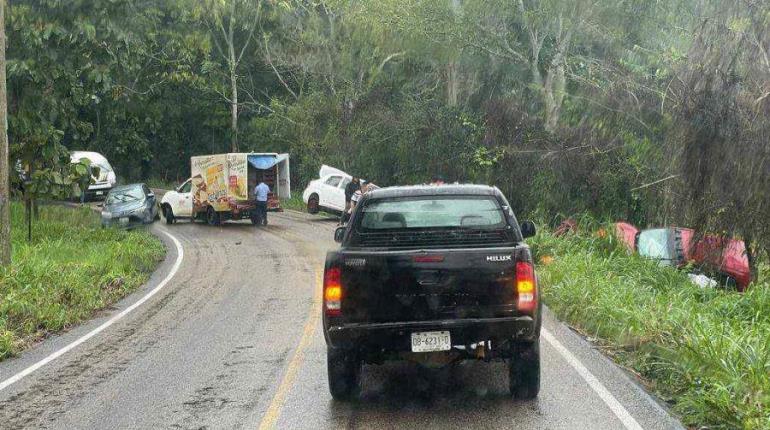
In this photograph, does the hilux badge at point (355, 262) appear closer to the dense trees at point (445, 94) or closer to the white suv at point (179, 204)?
the dense trees at point (445, 94)

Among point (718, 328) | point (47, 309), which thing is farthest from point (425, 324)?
point (47, 309)

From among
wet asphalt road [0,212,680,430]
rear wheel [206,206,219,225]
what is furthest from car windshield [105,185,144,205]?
wet asphalt road [0,212,680,430]

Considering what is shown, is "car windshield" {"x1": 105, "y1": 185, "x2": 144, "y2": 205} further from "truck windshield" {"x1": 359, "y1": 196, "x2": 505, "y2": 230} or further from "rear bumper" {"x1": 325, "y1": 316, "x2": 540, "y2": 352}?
"rear bumper" {"x1": 325, "y1": 316, "x2": 540, "y2": 352}

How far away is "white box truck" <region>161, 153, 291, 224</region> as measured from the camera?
32.7 m

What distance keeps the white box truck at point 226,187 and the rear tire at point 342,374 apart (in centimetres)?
2479

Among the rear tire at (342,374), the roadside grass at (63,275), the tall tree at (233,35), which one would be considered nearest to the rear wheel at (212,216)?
the roadside grass at (63,275)

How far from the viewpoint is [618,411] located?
7641mm

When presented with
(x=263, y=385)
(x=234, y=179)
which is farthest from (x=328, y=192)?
(x=263, y=385)

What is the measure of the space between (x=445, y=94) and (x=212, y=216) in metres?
11.8

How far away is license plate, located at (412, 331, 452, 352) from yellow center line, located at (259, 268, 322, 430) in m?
1.29

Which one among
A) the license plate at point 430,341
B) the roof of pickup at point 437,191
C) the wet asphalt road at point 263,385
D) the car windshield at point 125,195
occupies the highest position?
the roof of pickup at point 437,191

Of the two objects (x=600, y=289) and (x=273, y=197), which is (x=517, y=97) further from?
(x=600, y=289)

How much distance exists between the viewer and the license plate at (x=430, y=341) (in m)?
7.49

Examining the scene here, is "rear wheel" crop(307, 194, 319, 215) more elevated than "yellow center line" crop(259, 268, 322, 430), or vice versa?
"rear wheel" crop(307, 194, 319, 215)
